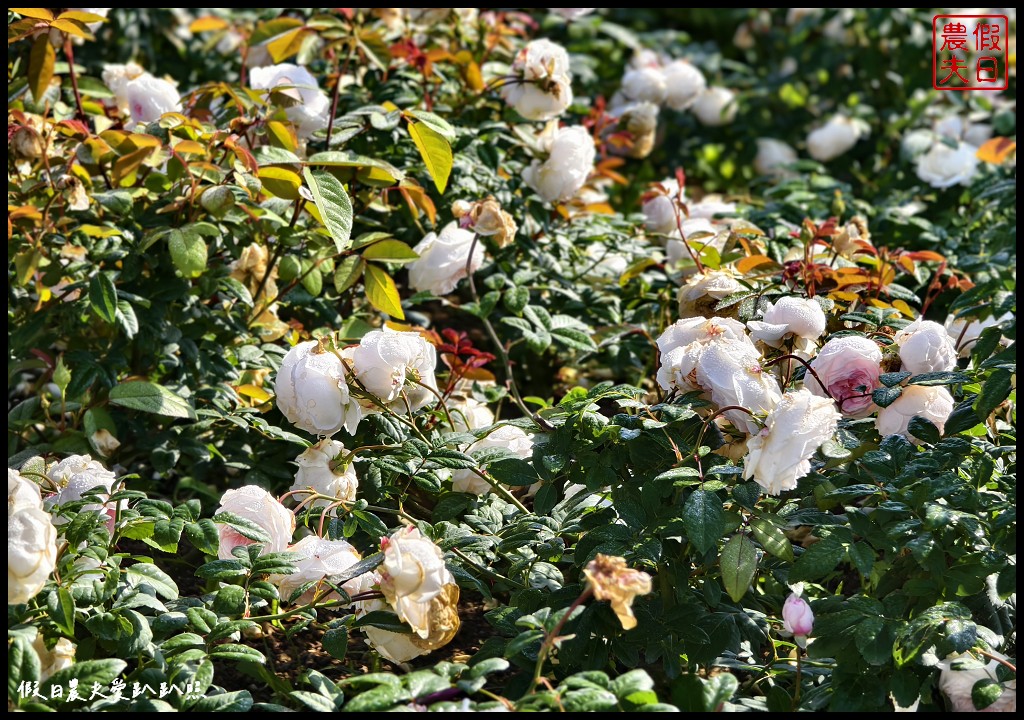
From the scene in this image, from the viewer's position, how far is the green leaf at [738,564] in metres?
1.21

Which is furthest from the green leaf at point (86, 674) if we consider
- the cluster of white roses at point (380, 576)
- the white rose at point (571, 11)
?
the white rose at point (571, 11)

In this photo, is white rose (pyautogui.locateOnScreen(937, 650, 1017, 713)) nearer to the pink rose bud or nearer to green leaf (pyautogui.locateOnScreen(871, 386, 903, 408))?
the pink rose bud

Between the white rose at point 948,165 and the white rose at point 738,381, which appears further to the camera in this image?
the white rose at point 948,165

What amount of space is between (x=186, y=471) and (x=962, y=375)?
133 centimetres

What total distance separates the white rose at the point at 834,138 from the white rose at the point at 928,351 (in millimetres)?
1898

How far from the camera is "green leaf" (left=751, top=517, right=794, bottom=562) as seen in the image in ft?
3.99

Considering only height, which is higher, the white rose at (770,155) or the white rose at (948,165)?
the white rose at (948,165)

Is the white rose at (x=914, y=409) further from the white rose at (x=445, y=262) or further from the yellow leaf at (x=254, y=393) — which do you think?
the yellow leaf at (x=254, y=393)

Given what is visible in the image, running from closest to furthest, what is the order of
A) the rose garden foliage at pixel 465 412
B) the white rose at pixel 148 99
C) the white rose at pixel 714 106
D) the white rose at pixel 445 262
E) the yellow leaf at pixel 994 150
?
the rose garden foliage at pixel 465 412 < the white rose at pixel 445 262 < the white rose at pixel 148 99 < the yellow leaf at pixel 994 150 < the white rose at pixel 714 106

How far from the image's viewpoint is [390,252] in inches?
68.9

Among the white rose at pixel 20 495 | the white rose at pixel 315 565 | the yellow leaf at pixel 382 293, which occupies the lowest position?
the white rose at pixel 315 565

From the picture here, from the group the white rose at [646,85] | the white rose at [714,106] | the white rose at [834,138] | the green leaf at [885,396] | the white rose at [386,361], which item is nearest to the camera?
the green leaf at [885,396]

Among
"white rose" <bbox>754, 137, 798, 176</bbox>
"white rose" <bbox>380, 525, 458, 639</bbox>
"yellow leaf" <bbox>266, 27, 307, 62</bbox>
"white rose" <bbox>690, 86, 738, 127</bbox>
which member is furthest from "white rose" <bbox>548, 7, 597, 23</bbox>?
"white rose" <bbox>380, 525, 458, 639</bbox>

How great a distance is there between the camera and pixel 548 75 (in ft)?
6.86
